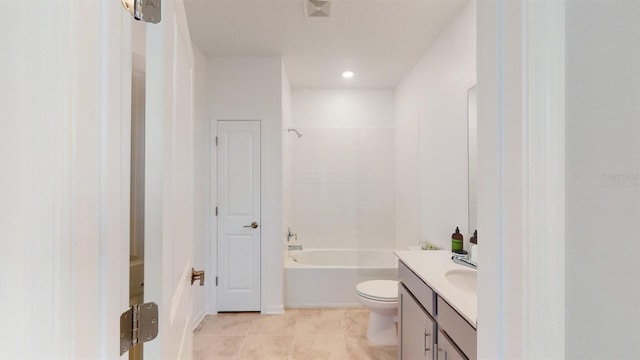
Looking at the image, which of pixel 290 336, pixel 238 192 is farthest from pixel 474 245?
pixel 238 192

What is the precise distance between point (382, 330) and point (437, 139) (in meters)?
1.71

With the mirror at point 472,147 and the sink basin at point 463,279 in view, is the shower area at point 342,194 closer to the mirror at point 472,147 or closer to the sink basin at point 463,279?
the mirror at point 472,147

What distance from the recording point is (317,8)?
7.53 ft

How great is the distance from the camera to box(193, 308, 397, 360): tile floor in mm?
2416

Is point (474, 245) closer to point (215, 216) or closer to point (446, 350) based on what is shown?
point (446, 350)

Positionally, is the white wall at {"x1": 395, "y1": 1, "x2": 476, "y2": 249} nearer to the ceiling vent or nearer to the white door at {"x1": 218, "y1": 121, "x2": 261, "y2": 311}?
the ceiling vent

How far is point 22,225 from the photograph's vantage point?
44 centimetres

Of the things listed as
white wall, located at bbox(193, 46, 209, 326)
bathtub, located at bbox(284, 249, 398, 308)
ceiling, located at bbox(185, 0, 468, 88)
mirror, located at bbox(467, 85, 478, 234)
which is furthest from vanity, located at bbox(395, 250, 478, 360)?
white wall, located at bbox(193, 46, 209, 326)

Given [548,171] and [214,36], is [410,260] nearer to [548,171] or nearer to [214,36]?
[548,171]

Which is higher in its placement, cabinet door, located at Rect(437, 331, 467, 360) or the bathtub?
cabinet door, located at Rect(437, 331, 467, 360)

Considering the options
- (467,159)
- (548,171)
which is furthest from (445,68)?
(548,171)

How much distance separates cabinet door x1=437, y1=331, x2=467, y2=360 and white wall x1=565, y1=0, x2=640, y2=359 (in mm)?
790

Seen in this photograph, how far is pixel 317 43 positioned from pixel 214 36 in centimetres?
95

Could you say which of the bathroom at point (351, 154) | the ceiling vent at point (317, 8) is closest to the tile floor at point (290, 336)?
the bathroom at point (351, 154)
